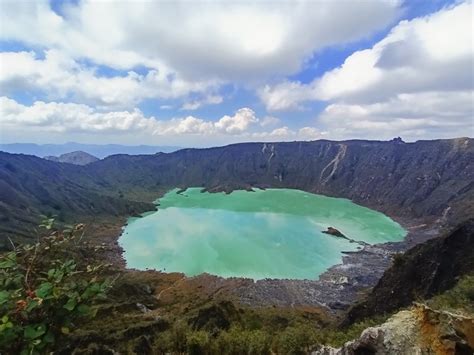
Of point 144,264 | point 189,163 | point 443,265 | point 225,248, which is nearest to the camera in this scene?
point 443,265

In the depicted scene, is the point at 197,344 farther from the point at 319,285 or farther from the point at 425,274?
the point at 319,285

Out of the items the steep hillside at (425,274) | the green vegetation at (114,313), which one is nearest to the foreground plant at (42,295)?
the green vegetation at (114,313)

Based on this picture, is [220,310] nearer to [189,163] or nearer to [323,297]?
[323,297]

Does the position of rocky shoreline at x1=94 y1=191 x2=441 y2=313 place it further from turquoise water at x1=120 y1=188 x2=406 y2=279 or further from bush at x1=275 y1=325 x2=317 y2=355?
bush at x1=275 y1=325 x2=317 y2=355

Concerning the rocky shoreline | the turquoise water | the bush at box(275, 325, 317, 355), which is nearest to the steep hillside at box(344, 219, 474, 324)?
the rocky shoreline

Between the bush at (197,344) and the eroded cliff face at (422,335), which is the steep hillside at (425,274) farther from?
the eroded cliff face at (422,335)

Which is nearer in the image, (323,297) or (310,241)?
(323,297)

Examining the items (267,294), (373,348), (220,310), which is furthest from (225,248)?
(373,348)
